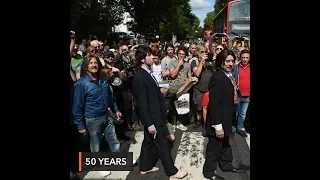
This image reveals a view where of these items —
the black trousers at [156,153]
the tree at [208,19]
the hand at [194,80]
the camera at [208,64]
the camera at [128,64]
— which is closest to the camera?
the black trousers at [156,153]

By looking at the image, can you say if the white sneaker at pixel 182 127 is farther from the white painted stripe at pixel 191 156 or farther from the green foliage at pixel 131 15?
the green foliage at pixel 131 15

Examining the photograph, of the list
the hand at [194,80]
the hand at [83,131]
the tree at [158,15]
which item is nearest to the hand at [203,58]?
the hand at [194,80]

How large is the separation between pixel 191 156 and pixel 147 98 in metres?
0.87

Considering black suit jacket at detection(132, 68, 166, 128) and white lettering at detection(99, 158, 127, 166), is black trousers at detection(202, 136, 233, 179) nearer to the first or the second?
black suit jacket at detection(132, 68, 166, 128)

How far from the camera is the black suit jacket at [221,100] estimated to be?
310cm

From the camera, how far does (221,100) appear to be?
3113 millimetres

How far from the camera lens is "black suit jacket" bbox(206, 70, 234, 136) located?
3.10 m

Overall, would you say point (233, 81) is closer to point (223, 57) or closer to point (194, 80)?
point (223, 57)

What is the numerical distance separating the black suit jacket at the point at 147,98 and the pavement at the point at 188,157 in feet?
1.74

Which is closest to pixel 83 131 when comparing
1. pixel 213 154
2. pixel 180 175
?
pixel 180 175

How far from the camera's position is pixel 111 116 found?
12.0 feet
